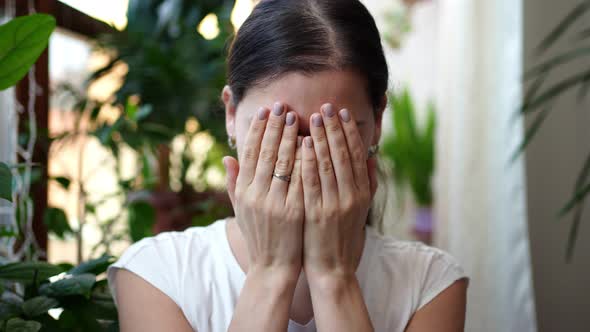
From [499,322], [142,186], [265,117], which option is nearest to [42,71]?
[142,186]

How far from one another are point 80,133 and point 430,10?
258 cm

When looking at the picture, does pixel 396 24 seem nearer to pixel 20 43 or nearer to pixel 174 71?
pixel 174 71

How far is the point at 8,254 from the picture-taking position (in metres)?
0.96

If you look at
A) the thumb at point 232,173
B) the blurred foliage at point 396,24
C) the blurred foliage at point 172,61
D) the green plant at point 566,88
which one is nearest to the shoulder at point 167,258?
the thumb at point 232,173

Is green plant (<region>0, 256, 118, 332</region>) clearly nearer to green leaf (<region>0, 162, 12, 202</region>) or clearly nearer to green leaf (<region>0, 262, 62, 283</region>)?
green leaf (<region>0, 262, 62, 283</region>)

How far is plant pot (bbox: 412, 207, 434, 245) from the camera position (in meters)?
3.03

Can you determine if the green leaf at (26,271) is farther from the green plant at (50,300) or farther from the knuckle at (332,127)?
the knuckle at (332,127)

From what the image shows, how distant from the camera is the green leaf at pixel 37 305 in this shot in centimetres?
67

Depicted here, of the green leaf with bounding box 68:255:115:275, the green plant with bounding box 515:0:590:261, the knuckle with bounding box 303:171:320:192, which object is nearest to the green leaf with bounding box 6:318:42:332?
the green leaf with bounding box 68:255:115:275

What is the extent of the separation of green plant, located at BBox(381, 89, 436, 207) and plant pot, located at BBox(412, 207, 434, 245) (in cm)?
4

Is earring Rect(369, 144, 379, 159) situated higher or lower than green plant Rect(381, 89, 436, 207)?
higher

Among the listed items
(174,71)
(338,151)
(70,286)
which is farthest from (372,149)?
(174,71)

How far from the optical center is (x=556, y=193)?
192cm

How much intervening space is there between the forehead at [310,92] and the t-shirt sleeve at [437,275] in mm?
298
